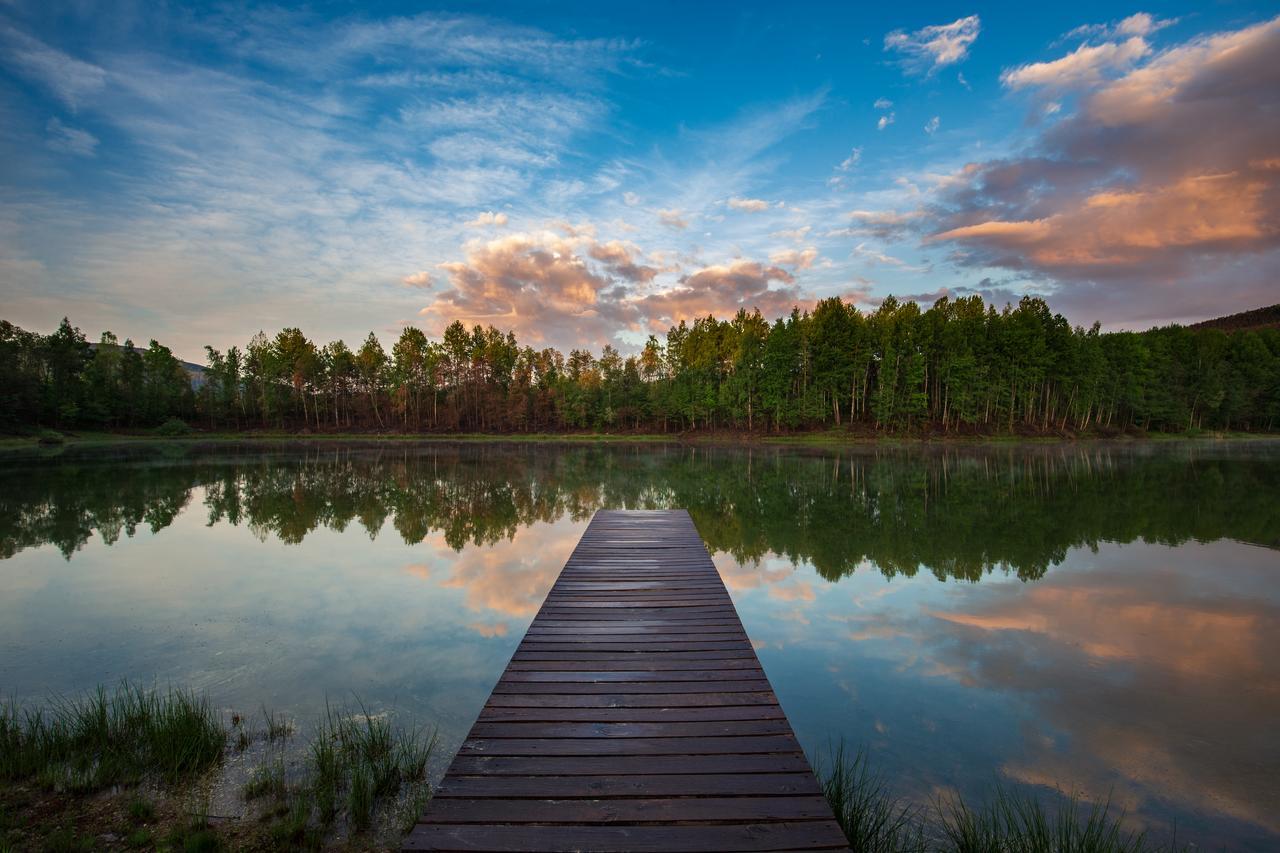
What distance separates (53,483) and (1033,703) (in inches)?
1216

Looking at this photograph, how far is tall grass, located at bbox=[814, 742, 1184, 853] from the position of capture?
3.38 m

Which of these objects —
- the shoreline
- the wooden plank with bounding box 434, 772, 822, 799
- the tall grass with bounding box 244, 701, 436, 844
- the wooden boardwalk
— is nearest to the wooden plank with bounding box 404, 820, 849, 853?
the wooden boardwalk

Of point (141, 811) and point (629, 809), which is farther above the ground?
point (629, 809)

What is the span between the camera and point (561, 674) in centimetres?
484

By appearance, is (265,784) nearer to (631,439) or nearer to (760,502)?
(760,502)

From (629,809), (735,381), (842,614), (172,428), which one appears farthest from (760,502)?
(172,428)

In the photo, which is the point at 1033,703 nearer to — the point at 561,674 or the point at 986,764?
the point at 986,764

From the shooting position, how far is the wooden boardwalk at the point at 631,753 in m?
A: 2.83

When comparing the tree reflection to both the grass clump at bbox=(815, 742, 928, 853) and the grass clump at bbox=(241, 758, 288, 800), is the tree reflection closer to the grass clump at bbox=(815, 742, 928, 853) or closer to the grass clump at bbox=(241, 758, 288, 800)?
the grass clump at bbox=(815, 742, 928, 853)

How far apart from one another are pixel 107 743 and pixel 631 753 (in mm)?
4340

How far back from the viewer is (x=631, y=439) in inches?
2270

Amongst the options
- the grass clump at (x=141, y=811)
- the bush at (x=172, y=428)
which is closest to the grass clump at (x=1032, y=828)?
the grass clump at (x=141, y=811)

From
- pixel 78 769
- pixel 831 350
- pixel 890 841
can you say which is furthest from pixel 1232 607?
pixel 831 350

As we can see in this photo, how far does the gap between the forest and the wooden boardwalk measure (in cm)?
5041
